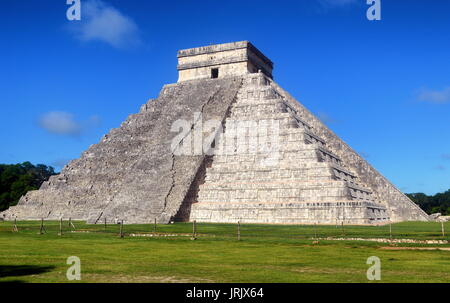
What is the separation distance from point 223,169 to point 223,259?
15.3 meters

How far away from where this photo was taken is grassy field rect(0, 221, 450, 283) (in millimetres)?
7770

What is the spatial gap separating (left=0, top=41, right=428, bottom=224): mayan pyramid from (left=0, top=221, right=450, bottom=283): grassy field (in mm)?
7243

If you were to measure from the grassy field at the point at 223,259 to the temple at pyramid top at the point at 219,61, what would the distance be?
2006 centimetres

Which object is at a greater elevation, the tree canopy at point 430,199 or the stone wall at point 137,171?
the stone wall at point 137,171

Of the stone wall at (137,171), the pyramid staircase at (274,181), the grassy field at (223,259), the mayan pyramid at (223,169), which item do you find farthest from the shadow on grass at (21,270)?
the pyramid staircase at (274,181)

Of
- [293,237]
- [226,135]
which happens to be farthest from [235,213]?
[293,237]

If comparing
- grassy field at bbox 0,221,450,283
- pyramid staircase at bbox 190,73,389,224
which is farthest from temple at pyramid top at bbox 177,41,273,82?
grassy field at bbox 0,221,450,283

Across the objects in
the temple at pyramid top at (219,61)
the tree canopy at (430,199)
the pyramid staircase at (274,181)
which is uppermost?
the temple at pyramid top at (219,61)

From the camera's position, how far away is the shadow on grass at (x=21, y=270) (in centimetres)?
797

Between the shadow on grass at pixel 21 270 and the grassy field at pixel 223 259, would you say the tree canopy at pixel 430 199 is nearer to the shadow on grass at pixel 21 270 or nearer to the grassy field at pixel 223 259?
the grassy field at pixel 223 259

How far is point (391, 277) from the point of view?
25.4 feet

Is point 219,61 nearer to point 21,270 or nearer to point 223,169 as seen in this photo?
point 223,169

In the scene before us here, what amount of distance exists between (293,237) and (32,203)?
18.9 m

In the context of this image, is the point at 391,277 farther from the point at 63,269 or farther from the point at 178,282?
the point at 63,269
